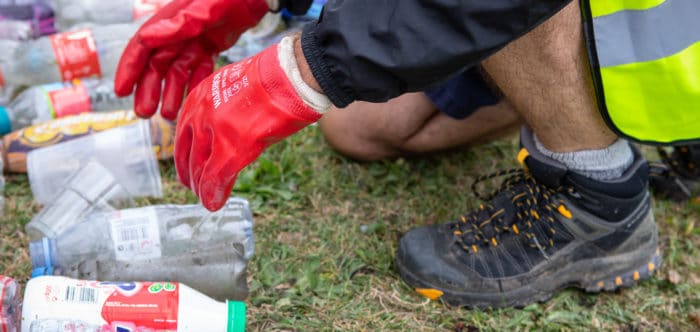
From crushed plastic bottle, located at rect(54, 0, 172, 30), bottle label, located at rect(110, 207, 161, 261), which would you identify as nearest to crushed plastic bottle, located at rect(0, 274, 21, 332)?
bottle label, located at rect(110, 207, 161, 261)

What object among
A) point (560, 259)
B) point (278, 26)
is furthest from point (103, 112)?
point (560, 259)

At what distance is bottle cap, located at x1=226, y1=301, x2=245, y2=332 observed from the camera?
1.35 metres

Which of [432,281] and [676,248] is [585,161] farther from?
[676,248]

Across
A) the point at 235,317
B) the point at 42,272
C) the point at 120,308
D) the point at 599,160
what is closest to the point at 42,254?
the point at 42,272

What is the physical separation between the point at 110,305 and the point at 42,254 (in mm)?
294

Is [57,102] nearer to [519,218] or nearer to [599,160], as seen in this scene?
[519,218]

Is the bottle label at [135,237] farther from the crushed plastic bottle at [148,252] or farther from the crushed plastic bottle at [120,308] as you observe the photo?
the crushed plastic bottle at [120,308]

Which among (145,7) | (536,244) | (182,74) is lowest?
(536,244)

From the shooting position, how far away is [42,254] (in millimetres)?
1500

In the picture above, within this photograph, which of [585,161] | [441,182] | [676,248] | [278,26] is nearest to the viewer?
[585,161]

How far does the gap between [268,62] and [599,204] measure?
860mm

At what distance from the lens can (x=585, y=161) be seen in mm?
1557

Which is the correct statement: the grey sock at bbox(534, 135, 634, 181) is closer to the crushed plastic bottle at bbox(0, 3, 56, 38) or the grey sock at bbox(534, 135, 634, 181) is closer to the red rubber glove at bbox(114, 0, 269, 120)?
the red rubber glove at bbox(114, 0, 269, 120)

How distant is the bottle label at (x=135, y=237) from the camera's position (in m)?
1.53
